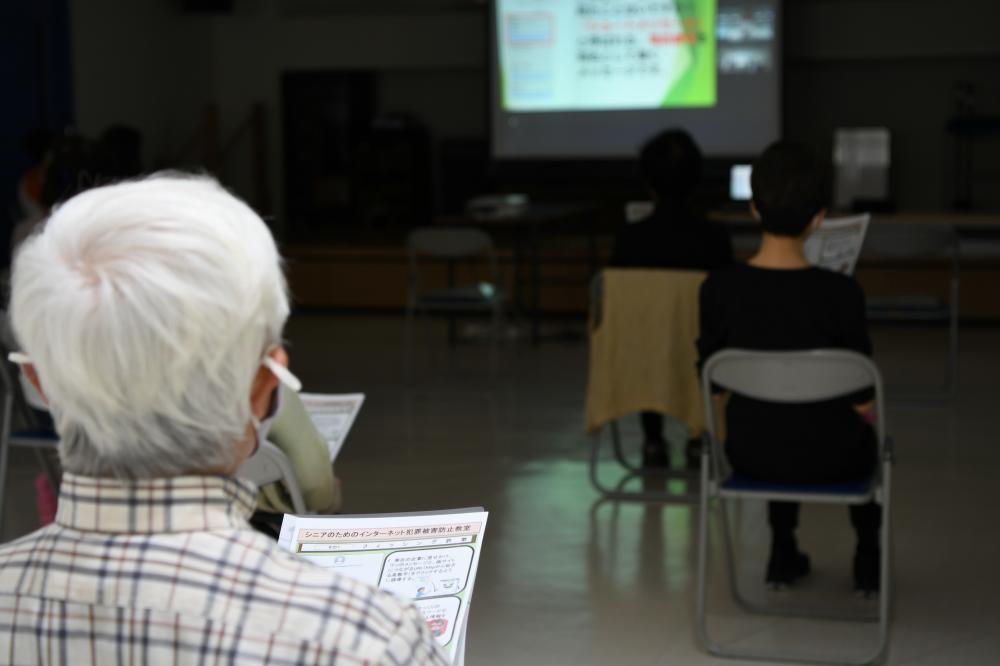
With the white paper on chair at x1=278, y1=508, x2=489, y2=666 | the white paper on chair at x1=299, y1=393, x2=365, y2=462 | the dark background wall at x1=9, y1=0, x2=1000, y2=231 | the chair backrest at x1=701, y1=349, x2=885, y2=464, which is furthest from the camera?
the dark background wall at x1=9, y1=0, x2=1000, y2=231

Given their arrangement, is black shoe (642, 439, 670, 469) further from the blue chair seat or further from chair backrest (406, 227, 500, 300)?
chair backrest (406, 227, 500, 300)

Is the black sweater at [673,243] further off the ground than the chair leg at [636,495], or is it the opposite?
the black sweater at [673,243]

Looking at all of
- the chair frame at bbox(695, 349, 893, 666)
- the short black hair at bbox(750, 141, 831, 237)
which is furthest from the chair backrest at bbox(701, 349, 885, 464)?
the short black hair at bbox(750, 141, 831, 237)

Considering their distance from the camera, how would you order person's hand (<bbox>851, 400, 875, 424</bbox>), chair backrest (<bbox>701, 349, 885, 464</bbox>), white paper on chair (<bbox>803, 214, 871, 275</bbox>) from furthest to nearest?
white paper on chair (<bbox>803, 214, 871, 275</bbox>) → person's hand (<bbox>851, 400, 875, 424</bbox>) → chair backrest (<bbox>701, 349, 885, 464</bbox>)

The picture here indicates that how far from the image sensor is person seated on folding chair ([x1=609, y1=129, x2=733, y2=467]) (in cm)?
422

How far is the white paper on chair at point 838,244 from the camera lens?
11.3ft

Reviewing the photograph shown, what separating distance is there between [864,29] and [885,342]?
11.7 ft

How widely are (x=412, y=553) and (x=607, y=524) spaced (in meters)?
2.62

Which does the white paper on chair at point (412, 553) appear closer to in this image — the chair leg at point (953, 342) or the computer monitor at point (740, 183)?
the chair leg at point (953, 342)

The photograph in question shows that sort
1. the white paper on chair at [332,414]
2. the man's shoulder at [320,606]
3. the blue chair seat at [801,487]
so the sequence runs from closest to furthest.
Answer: the man's shoulder at [320,606]
the white paper on chair at [332,414]
the blue chair seat at [801,487]

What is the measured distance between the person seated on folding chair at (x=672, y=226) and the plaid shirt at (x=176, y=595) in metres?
3.50

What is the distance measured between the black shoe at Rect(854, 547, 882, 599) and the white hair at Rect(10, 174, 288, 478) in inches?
101

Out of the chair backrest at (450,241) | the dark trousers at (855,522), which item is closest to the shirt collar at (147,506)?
the dark trousers at (855,522)

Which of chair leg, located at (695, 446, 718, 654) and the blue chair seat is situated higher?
the blue chair seat
